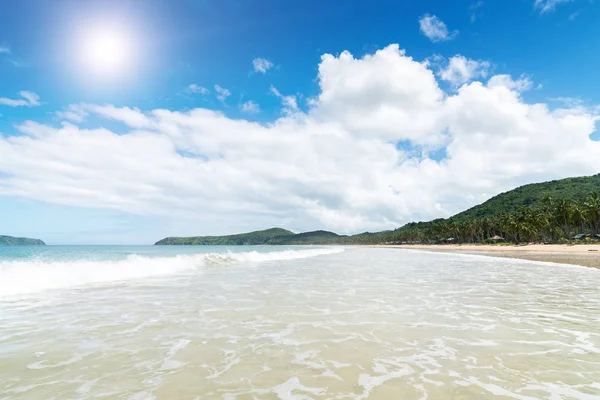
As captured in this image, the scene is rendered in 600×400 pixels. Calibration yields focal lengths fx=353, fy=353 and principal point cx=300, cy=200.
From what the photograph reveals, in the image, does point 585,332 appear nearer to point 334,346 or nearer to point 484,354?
point 484,354

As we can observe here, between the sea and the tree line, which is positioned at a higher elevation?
the tree line

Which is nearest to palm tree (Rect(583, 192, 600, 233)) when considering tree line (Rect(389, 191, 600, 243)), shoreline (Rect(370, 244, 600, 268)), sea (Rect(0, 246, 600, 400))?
tree line (Rect(389, 191, 600, 243))

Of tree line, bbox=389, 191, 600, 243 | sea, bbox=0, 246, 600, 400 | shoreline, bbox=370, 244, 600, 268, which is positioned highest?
tree line, bbox=389, 191, 600, 243

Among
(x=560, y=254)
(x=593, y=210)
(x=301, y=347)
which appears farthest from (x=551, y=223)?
(x=301, y=347)

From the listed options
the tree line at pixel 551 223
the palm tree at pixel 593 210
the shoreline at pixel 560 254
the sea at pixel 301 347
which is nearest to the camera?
the sea at pixel 301 347

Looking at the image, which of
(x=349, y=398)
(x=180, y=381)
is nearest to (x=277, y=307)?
(x=180, y=381)

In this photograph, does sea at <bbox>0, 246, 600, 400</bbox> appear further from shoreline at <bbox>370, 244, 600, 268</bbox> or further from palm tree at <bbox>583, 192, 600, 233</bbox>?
palm tree at <bbox>583, 192, 600, 233</bbox>

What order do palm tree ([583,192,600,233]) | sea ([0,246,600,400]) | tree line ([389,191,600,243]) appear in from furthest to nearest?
tree line ([389,191,600,243]) → palm tree ([583,192,600,233]) → sea ([0,246,600,400])

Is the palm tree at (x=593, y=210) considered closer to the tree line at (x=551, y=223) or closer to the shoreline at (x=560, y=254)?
the tree line at (x=551, y=223)

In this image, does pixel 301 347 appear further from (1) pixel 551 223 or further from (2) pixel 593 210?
(1) pixel 551 223

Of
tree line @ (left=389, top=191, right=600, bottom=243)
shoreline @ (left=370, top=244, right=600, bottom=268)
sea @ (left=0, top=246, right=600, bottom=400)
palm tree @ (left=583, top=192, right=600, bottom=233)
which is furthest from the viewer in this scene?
tree line @ (left=389, top=191, right=600, bottom=243)

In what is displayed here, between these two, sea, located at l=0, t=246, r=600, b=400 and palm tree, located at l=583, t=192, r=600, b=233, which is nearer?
sea, located at l=0, t=246, r=600, b=400

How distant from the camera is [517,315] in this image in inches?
456

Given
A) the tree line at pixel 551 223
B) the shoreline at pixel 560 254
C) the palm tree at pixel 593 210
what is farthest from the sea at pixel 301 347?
the tree line at pixel 551 223
